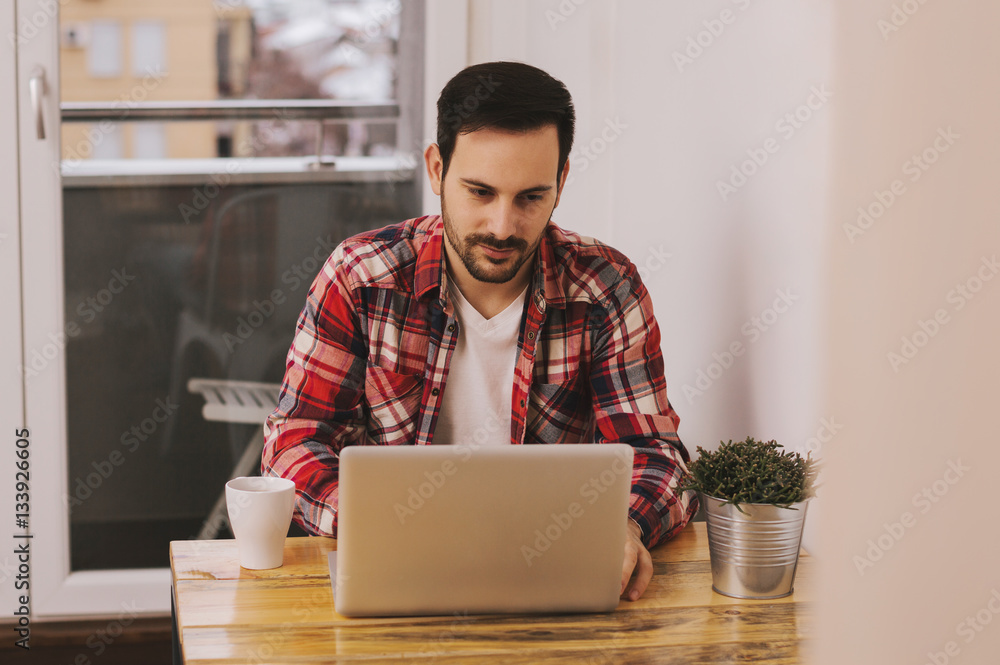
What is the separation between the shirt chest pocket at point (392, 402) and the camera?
160 cm

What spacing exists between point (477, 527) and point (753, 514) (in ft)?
1.11

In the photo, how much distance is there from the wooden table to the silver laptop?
0.03m

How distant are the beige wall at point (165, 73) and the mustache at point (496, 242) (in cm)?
112

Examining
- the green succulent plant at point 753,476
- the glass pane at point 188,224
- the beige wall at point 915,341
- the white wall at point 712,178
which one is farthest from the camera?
the glass pane at point 188,224

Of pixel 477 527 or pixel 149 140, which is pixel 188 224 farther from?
pixel 477 527

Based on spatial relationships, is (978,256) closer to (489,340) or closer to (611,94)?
(489,340)

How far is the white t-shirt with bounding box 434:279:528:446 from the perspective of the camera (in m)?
1.64

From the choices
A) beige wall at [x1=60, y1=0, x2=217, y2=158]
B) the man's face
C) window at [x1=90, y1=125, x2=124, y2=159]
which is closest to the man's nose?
the man's face

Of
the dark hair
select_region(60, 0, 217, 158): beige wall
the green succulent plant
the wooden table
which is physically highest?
select_region(60, 0, 217, 158): beige wall

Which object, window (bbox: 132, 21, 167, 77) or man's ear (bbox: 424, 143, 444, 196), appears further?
window (bbox: 132, 21, 167, 77)

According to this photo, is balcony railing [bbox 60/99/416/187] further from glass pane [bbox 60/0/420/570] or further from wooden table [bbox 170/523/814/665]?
wooden table [bbox 170/523/814/665]

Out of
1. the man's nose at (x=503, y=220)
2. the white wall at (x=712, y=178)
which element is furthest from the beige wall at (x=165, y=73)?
the man's nose at (x=503, y=220)

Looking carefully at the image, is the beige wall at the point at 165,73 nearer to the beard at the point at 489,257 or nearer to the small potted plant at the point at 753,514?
the beard at the point at 489,257

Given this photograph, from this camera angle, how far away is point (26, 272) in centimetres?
228
